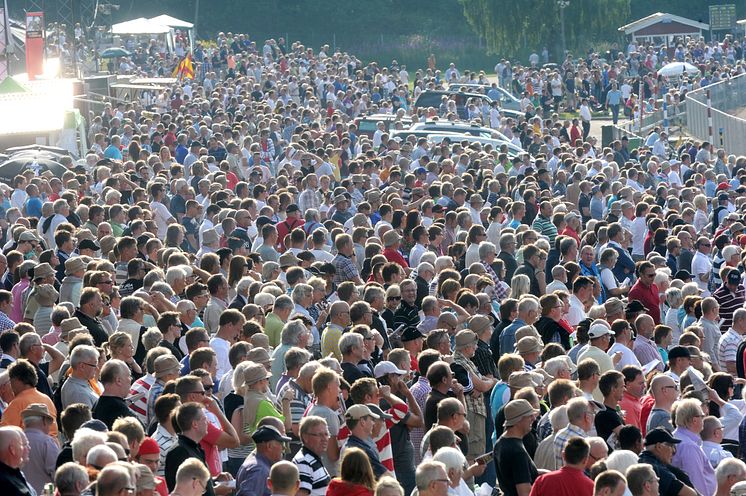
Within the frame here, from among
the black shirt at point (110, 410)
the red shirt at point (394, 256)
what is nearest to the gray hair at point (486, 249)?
the red shirt at point (394, 256)

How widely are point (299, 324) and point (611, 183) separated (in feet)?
42.0

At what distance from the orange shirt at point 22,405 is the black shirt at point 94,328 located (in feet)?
7.39

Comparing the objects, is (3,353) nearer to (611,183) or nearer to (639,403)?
(639,403)

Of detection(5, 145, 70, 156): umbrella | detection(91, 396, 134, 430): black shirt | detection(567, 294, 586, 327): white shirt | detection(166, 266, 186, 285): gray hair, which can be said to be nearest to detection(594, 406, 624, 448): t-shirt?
detection(91, 396, 134, 430): black shirt

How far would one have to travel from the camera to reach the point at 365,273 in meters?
15.5

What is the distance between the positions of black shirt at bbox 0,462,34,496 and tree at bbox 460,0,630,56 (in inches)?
2005

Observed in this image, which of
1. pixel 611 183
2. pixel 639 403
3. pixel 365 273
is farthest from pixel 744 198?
pixel 639 403

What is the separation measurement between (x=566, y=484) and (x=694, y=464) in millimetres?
1468

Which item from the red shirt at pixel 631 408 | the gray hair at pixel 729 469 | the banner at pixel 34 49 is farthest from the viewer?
the banner at pixel 34 49

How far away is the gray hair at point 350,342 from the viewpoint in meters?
10.7

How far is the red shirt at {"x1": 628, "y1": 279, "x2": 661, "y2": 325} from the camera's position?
1482 cm

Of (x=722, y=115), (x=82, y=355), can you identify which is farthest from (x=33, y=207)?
(x=722, y=115)

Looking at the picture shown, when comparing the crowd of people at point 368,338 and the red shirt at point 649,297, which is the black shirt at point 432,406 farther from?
the red shirt at point 649,297

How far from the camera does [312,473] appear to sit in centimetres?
848
